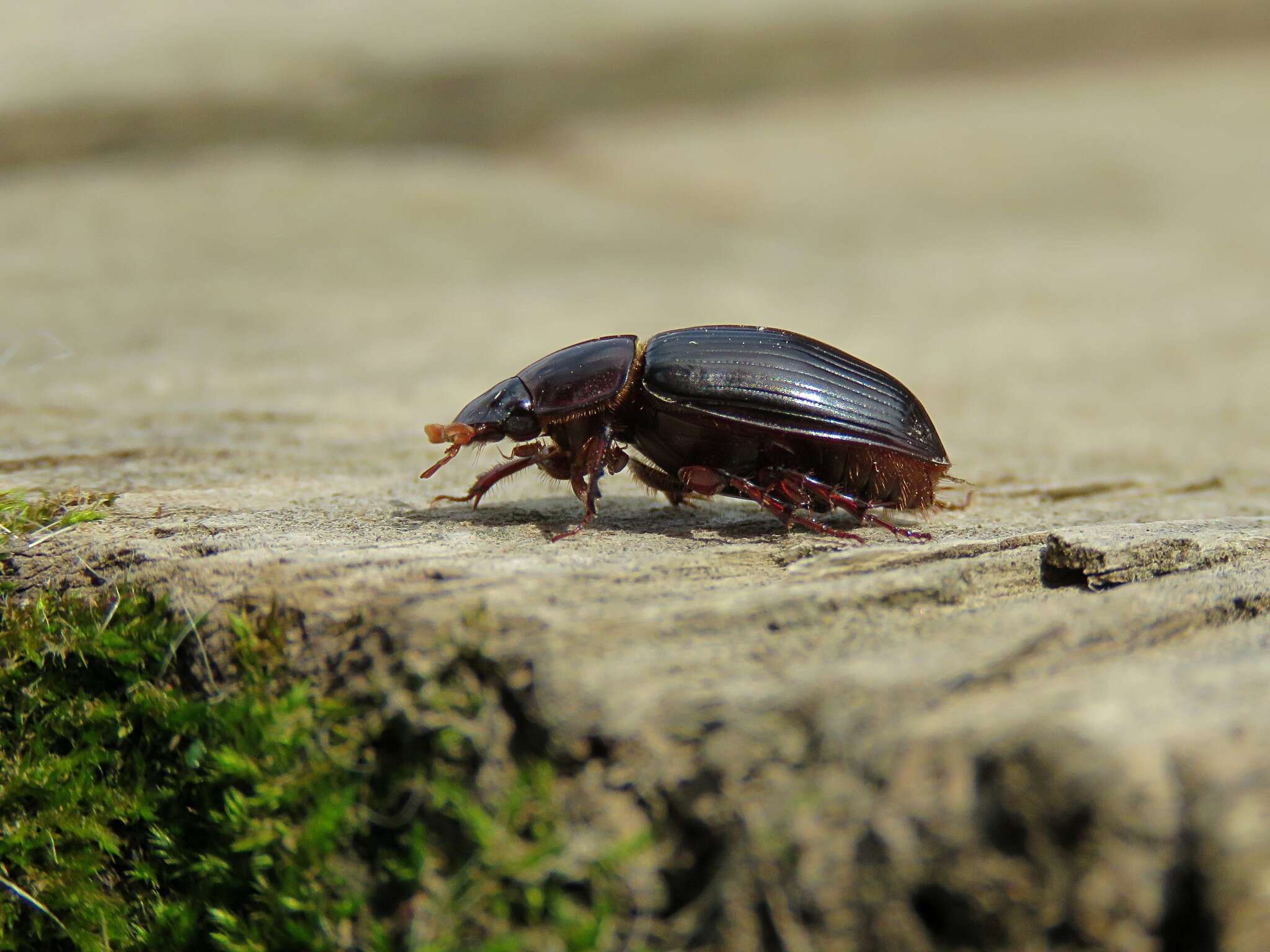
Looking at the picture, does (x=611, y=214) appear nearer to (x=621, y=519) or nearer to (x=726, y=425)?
(x=621, y=519)

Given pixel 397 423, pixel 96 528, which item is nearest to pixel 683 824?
pixel 96 528

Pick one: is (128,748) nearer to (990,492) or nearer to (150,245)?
(990,492)

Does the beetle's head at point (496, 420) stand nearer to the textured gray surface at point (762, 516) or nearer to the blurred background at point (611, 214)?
the textured gray surface at point (762, 516)

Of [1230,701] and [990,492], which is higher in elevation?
[990,492]

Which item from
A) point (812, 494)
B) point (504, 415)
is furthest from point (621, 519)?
point (812, 494)

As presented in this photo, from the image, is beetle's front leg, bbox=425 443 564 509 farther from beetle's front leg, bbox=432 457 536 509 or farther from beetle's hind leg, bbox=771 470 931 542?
beetle's hind leg, bbox=771 470 931 542

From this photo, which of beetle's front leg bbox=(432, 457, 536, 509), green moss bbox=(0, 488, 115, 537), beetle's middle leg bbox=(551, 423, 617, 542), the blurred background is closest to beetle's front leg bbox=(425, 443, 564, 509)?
beetle's front leg bbox=(432, 457, 536, 509)

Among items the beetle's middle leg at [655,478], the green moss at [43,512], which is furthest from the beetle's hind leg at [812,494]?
the green moss at [43,512]

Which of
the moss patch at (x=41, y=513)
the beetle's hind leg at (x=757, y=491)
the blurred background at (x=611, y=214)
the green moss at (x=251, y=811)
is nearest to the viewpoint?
the green moss at (x=251, y=811)
